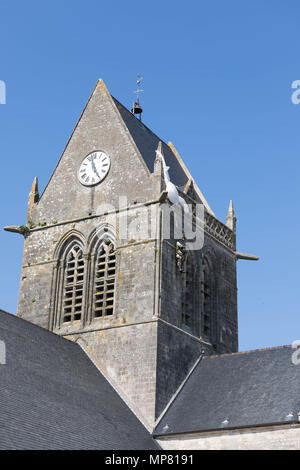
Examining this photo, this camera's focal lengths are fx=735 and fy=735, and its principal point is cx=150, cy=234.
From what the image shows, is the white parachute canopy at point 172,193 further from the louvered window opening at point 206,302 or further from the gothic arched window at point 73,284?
the gothic arched window at point 73,284

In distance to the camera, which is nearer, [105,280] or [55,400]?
[55,400]

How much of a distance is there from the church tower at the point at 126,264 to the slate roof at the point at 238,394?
1.73ft

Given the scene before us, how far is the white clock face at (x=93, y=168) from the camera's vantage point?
2366cm

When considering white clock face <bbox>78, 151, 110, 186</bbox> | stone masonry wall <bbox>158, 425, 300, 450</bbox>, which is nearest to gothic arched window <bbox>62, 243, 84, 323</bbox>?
white clock face <bbox>78, 151, 110, 186</bbox>

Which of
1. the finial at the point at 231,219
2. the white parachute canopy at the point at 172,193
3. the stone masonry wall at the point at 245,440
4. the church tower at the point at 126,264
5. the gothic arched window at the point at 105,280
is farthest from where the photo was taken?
the finial at the point at 231,219

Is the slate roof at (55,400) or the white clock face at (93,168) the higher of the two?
the white clock face at (93,168)

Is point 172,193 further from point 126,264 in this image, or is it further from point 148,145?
point 148,145

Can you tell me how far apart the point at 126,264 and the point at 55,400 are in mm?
5971

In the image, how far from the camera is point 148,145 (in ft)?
80.9

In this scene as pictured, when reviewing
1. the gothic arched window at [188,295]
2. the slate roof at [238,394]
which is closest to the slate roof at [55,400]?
the slate roof at [238,394]

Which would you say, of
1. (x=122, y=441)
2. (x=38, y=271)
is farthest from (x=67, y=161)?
(x=122, y=441)

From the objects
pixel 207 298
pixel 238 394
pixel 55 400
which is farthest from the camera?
pixel 207 298

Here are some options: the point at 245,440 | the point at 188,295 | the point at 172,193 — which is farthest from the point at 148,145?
the point at 245,440

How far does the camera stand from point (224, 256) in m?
25.4
